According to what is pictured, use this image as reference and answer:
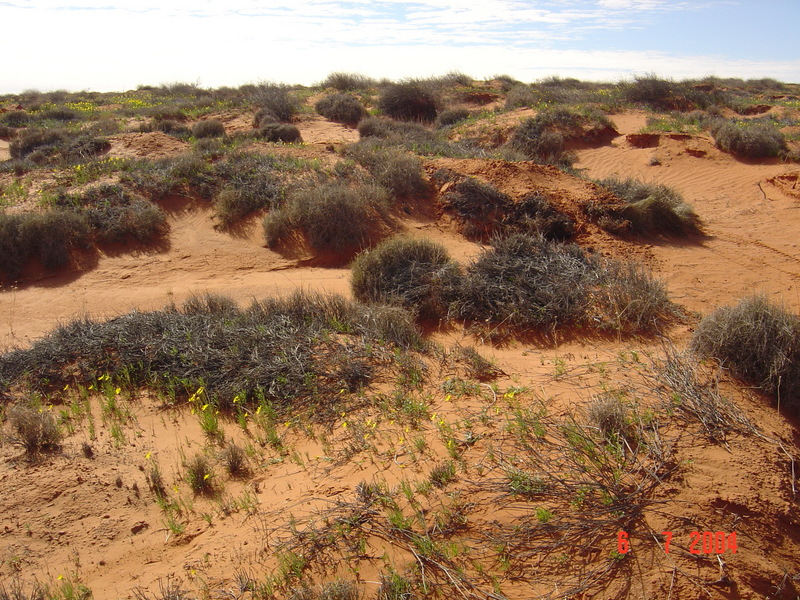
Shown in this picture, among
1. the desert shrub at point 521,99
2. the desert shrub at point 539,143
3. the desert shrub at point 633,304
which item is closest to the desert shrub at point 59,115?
the desert shrub at point 539,143

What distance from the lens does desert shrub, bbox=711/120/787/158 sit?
41.5 feet

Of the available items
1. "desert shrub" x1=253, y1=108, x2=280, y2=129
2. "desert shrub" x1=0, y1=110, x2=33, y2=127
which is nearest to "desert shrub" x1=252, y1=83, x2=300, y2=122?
"desert shrub" x1=253, y1=108, x2=280, y2=129

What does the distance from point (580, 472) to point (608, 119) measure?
15087 mm

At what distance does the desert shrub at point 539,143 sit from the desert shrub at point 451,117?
319 cm

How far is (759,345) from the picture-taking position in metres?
4.05

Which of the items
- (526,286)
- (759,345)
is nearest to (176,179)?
(526,286)

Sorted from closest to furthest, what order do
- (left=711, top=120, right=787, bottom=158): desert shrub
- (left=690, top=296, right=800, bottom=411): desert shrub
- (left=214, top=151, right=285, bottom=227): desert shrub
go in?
(left=690, top=296, right=800, bottom=411): desert shrub, (left=214, top=151, right=285, bottom=227): desert shrub, (left=711, top=120, right=787, bottom=158): desert shrub

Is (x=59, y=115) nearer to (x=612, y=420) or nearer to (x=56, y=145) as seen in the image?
(x=56, y=145)

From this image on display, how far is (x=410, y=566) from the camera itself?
280cm

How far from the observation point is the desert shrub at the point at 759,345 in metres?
3.93

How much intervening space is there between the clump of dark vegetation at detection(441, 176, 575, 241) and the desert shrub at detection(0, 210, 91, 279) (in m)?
6.34

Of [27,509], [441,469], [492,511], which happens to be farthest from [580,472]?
[27,509]

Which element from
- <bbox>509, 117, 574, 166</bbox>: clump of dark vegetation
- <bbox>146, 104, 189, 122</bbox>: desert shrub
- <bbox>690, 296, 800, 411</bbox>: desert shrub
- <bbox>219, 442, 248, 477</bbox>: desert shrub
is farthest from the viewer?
<bbox>146, 104, 189, 122</bbox>: desert shrub

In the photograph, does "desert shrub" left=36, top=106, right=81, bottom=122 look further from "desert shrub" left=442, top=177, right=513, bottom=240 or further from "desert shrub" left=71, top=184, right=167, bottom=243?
"desert shrub" left=442, top=177, right=513, bottom=240
